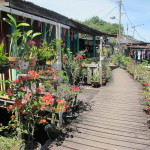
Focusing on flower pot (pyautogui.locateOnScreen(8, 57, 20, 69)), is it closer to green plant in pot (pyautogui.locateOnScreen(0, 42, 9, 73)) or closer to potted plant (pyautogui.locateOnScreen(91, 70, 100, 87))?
green plant in pot (pyautogui.locateOnScreen(0, 42, 9, 73))

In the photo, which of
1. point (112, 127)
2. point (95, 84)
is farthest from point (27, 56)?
point (95, 84)

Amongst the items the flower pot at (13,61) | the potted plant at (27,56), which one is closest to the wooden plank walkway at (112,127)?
the potted plant at (27,56)

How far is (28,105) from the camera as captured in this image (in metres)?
3.34

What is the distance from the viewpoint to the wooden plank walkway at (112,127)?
13.3 ft

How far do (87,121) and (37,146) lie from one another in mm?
1898

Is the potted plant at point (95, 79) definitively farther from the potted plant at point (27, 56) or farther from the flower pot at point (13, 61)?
the flower pot at point (13, 61)

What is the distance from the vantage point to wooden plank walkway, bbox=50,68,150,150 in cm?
405

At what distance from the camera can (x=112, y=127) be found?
481 centimetres

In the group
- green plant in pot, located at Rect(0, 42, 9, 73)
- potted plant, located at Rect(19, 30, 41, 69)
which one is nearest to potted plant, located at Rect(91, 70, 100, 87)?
potted plant, located at Rect(19, 30, 41, 69)

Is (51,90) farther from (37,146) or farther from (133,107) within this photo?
(133,107)

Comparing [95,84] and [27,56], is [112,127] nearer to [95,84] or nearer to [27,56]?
[27,56]

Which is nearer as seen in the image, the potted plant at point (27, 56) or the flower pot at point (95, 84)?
the potted plant at point (27, 56)

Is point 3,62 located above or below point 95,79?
above

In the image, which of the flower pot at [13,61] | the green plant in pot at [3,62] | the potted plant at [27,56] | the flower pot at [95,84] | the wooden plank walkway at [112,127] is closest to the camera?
the green plant in pot at [3,62]
